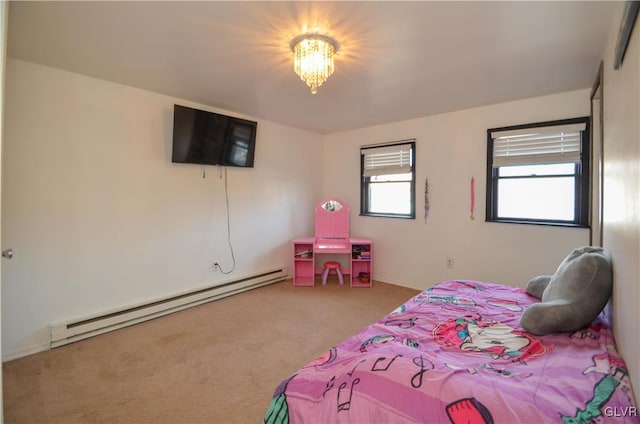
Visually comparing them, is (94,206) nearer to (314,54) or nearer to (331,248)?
(314,54)

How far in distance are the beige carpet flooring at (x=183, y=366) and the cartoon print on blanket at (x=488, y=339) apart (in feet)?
3.78

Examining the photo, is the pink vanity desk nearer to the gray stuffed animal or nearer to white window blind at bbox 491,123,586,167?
white window blind at bbox 491,123,586,167

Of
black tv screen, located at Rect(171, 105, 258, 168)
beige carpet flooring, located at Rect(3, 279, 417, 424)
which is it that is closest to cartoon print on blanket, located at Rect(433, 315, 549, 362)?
beige carpet flooring, located at Rect(3, 279, 417, 424)

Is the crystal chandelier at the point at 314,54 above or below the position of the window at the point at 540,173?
above

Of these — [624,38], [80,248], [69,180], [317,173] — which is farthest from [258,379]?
[317,173]

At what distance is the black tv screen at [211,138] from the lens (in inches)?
122

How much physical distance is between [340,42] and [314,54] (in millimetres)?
214

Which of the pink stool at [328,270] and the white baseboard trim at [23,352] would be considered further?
the pink stool at [328,270]

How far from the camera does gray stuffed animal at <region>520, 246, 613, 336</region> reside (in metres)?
1.45

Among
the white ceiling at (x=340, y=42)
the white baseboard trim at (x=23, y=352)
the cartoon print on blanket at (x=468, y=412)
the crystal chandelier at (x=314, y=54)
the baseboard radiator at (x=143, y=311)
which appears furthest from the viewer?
the baseboard radiator at (x=143, y=311)

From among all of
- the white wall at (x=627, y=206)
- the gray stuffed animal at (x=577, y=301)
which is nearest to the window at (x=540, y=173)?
the white wall at (x=627, y=206)

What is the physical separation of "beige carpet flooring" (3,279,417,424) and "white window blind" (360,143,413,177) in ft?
6.29

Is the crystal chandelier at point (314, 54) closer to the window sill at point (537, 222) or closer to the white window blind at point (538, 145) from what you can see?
the white window blind at point (538, 145)

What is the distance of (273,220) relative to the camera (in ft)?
14.0
